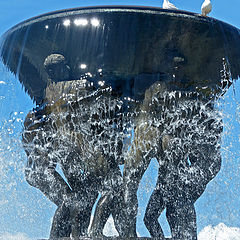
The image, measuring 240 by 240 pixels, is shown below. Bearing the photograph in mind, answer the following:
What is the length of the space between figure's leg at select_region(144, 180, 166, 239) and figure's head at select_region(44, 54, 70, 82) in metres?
2.46

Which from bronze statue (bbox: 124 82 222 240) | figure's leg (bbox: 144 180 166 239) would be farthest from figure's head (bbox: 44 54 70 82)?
figure's leg (bbox: 144 180 166 239)

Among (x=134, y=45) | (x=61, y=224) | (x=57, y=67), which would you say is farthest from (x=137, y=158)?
(x=57, y=67)

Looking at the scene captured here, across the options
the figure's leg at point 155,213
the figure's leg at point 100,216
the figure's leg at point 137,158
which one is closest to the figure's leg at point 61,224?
the figure's leg at point 100,216

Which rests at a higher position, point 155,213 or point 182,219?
point 155,213

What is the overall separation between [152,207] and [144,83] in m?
2.09

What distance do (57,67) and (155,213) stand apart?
293 cm

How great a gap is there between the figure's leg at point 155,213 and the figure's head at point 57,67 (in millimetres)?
2458

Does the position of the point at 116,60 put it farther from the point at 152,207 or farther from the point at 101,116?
the point at 152,207

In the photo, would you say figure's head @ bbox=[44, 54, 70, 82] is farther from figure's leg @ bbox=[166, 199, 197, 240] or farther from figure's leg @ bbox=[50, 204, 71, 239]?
figure's leg @ bbox=[166, 199, 197, 240]

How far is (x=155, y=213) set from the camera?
8047 mm

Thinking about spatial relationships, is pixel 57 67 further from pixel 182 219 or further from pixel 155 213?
pixel 182 219

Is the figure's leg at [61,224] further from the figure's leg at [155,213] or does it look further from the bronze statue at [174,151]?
the figure's leg at [155,213]

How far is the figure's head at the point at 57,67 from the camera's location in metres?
8.09

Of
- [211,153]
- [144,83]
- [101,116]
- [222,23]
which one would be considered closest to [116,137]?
[101,116]
